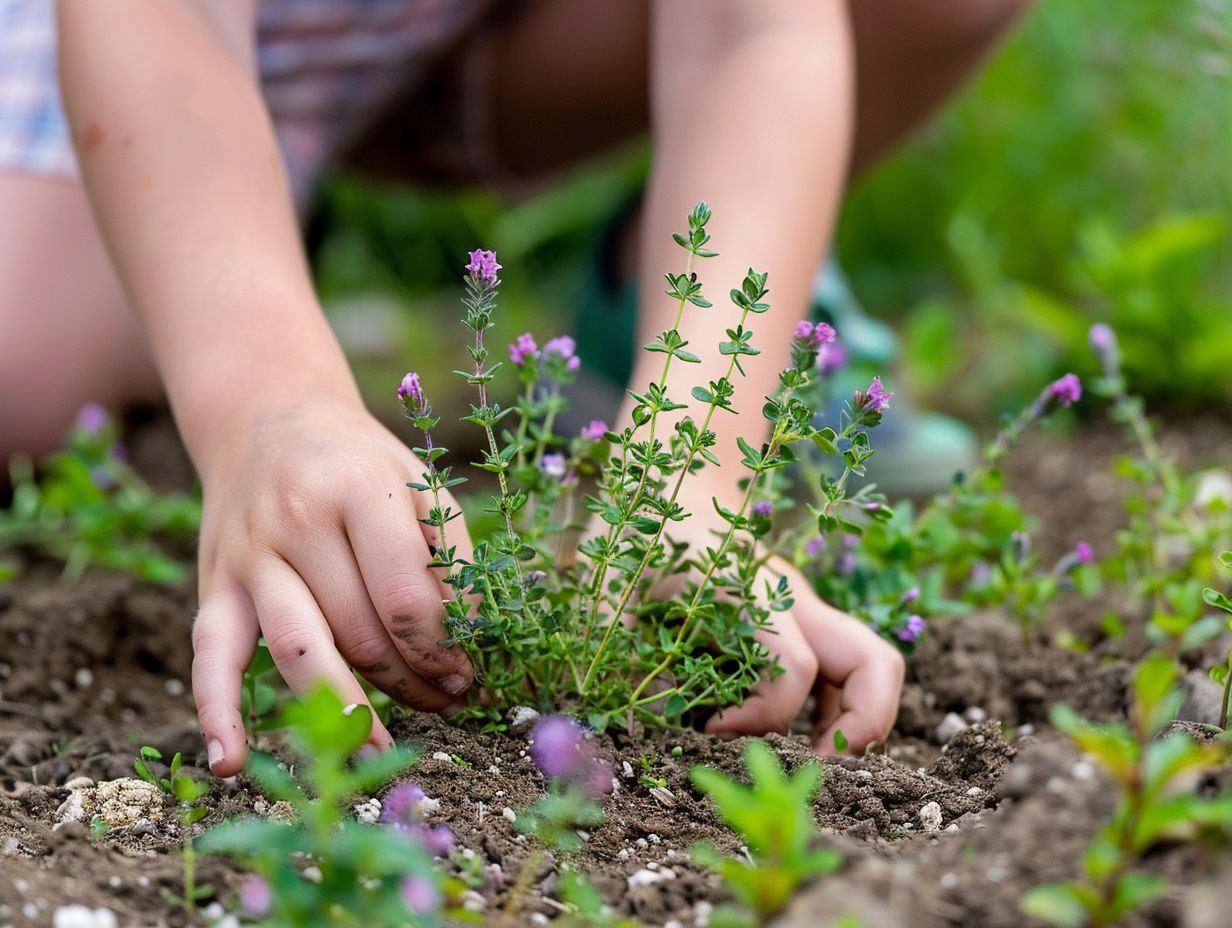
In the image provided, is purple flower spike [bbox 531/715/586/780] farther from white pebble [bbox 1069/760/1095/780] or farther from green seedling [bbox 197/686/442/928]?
white pebble [bbox 1069/760/1095/780]

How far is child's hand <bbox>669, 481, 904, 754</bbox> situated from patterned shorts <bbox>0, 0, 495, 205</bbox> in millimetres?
1715

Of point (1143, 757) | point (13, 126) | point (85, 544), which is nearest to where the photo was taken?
point (1143, 757)

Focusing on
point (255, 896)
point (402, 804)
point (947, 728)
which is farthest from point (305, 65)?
point (255, 896)

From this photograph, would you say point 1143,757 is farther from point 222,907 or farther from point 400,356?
point 400,356

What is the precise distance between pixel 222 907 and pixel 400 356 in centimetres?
251

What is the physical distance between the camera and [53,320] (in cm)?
267

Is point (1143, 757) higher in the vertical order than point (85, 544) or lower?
higher

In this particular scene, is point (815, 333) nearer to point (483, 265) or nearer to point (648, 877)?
point (483, 265)

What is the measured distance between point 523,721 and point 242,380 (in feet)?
1.53

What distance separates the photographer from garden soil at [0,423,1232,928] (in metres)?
0.86

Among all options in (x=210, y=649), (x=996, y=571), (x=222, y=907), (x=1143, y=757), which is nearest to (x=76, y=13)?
(x=210, y=649)

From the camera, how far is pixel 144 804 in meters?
1.19

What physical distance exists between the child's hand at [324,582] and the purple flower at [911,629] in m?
0.49

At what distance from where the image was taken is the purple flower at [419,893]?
0.78 m
